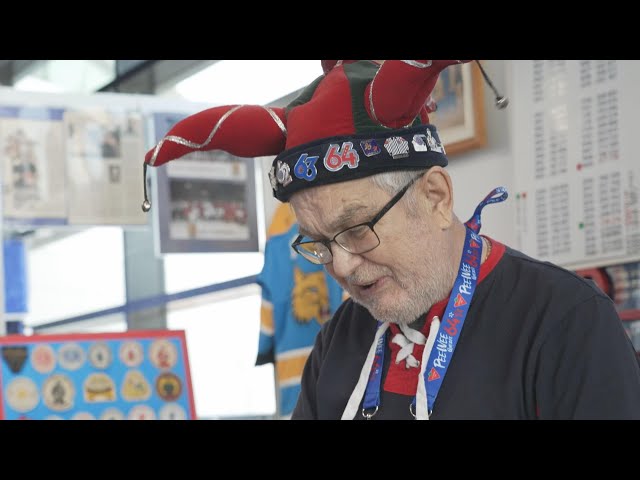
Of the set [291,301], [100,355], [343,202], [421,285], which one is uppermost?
[343,202]

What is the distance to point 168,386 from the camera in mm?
2988

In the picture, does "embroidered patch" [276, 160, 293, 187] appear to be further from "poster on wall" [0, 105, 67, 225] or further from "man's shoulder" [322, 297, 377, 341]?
"poster on wall" [0, 105, 67, 225]

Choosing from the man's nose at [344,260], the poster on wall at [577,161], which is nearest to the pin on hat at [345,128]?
the man's nose at [344,260]

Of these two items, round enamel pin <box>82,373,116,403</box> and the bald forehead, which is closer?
the bald forehead

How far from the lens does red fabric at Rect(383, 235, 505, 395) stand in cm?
141

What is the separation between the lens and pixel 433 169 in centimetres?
143

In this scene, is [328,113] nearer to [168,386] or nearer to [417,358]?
[417,358]

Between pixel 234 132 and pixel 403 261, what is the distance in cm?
36

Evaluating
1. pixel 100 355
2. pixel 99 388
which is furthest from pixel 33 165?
pixel 99 388

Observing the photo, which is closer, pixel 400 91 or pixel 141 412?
pixel 400 91

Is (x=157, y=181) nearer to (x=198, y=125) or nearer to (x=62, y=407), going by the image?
(x=62, y=407)

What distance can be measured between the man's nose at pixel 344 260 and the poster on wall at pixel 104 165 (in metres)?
1.86

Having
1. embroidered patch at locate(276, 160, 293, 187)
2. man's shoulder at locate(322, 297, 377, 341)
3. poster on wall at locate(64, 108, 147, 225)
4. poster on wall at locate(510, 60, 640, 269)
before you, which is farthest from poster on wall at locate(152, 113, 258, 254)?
embroidered patch at locate(276, 160, 293, 187)
